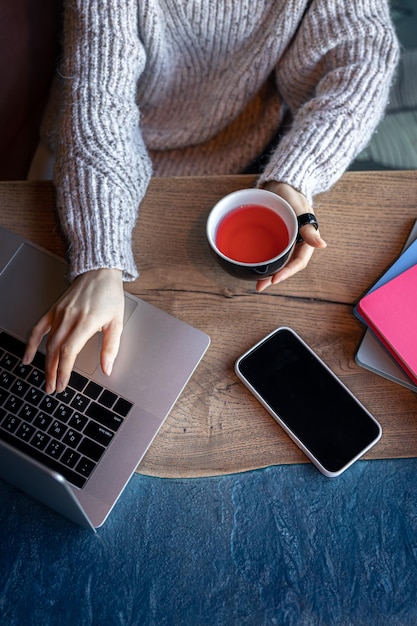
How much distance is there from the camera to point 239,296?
0.66 m

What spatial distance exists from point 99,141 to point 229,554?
20.7 inches

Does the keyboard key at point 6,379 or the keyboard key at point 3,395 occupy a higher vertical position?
the keyboard key at point 6,379

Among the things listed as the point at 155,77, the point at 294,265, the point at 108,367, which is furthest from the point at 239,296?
the point at 155,77

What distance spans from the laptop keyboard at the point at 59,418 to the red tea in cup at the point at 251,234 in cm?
22

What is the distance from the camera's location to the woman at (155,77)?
2.08 feet

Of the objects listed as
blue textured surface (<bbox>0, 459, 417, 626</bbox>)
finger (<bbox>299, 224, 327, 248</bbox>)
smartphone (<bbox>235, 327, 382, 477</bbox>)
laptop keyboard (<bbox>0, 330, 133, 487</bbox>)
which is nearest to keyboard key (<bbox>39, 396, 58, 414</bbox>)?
laptop keyboard (<bbox>0, 330, 133, 487</bbox>)

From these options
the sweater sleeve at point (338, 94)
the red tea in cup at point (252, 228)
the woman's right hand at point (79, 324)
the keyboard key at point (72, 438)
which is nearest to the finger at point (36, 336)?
the woman's right hand at point (79, 324)

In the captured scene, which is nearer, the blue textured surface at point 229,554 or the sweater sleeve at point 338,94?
the blue textured surface at point 229,554

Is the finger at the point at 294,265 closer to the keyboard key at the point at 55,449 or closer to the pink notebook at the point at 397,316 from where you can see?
the pink notebook at the point at 397,316

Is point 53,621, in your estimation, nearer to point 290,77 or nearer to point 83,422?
point 83,422

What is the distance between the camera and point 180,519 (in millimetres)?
593

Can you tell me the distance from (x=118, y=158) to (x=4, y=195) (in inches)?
6.8

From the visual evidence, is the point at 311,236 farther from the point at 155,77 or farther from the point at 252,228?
the point at 155,77

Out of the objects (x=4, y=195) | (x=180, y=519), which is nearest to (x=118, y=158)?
(x=4, y=195)
